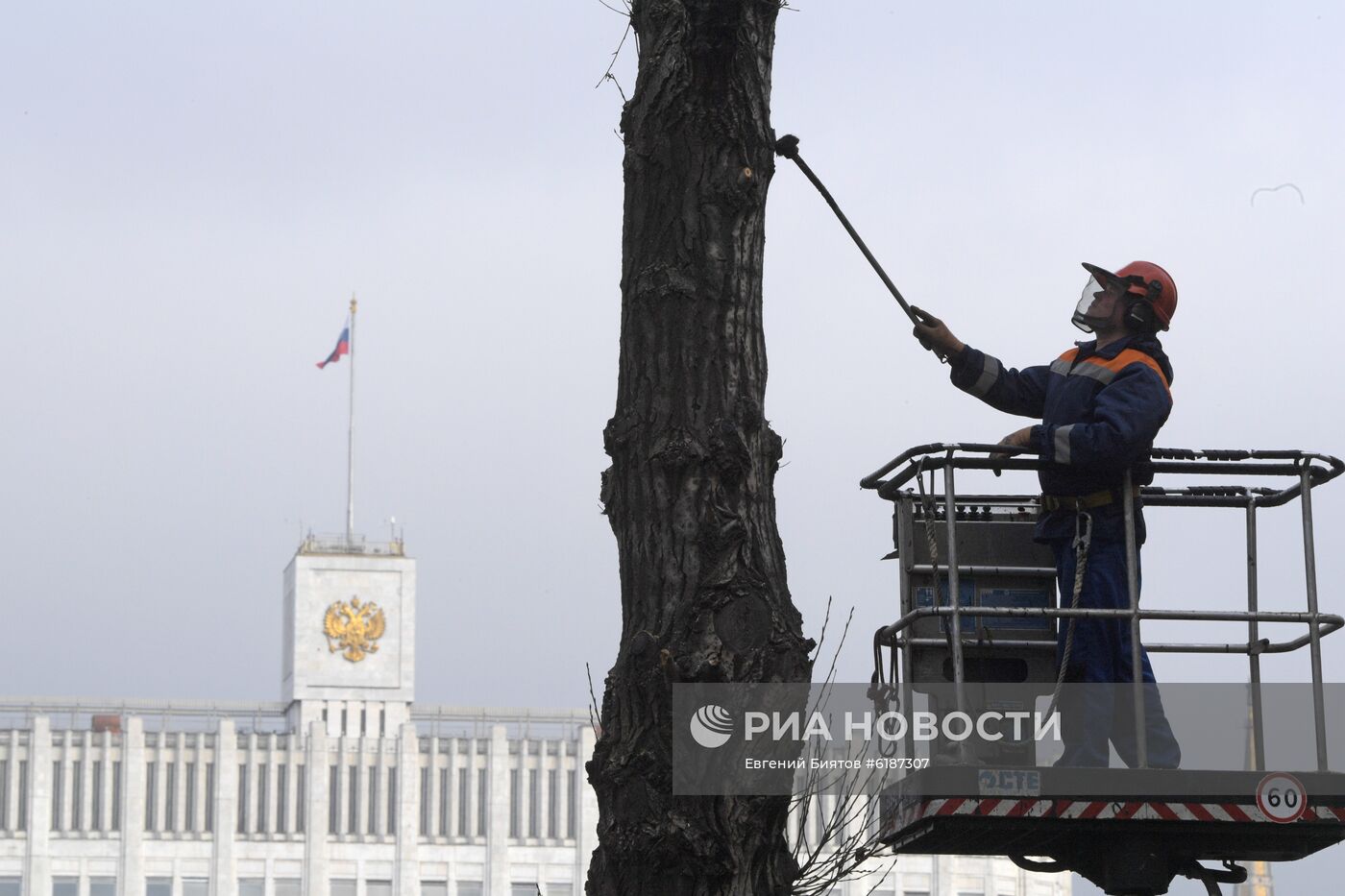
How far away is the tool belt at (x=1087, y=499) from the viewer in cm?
830

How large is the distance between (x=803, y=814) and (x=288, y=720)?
8371 centimetres

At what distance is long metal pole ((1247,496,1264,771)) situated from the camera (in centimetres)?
846

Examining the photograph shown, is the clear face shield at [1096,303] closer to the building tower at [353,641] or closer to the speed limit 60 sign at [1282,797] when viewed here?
the speed limit 60 sign at [1282,797]

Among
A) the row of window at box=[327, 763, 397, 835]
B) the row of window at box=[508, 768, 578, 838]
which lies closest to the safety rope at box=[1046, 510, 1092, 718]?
the row of window at box=[327, 763, 397, 835]

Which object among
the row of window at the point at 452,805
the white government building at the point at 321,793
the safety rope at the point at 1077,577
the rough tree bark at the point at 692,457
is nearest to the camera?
the rough tree bark at the point at 692,457

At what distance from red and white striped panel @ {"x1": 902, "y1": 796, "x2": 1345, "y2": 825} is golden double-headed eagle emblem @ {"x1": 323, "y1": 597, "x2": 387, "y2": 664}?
83.4 meters

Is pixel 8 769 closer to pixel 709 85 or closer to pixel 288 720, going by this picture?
pixel 288 720

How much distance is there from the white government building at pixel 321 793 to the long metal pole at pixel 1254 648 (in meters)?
71.6

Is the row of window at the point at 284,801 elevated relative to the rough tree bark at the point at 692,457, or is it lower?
lower

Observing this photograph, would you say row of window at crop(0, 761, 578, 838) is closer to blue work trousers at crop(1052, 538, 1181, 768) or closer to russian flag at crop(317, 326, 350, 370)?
russian flag at crop(317, 326, 350, 370)

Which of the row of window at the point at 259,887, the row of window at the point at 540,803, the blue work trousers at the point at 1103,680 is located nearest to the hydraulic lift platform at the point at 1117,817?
the blue work trousers at the point at 1103,680

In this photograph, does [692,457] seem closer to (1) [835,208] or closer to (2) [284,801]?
(1) [835,208]

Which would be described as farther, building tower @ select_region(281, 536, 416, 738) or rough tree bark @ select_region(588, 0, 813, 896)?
building tower @ select_region(281, 536, 416, 738)

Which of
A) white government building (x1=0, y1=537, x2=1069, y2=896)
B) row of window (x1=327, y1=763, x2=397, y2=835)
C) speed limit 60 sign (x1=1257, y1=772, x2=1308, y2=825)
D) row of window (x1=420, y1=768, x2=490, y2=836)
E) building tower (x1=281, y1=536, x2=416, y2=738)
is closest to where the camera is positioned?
speed limit 60 sign (x1=1257, y1=772, x2=1308, y2=825)
